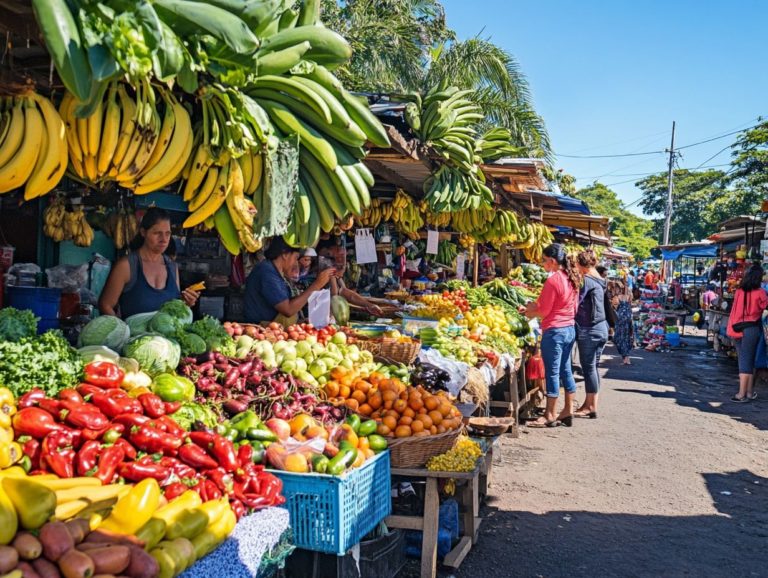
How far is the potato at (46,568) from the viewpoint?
1.90 meters

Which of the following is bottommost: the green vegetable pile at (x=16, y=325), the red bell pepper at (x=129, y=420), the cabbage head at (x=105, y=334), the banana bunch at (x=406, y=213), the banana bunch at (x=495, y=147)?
the red bell pepper at (x=129, y=420)

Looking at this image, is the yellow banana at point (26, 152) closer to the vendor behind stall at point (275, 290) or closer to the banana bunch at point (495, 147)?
the vendor behind stall at point (275, 290)

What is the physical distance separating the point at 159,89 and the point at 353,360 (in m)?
2.85

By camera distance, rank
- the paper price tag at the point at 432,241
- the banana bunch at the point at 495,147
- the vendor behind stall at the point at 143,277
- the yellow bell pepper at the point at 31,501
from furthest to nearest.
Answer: the paper price tag at the point at 432,241 < the banana bunch at the point at 495,147 < the vendor behind stall at the point at 143,277 < the yellow bell pepper at the point at 31,501

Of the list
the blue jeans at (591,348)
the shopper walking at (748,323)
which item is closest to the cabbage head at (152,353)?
the blue jeans at (591,348)

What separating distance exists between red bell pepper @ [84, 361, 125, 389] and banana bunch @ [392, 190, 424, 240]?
5.05 metres

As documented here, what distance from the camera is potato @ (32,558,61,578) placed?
1.90 meters

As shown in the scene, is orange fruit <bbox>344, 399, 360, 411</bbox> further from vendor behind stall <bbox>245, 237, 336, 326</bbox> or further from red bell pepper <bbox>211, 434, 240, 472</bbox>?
vendor behind stall <bbox>245, 237, 336, 326</bbox>

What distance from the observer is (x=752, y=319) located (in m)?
10.2

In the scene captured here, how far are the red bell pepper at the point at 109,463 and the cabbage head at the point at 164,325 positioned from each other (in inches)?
50.6

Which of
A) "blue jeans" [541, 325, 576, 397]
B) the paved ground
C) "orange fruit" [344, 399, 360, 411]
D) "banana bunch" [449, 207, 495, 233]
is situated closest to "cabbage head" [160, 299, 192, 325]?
"orange fruit" [344, 399, 360, 411]

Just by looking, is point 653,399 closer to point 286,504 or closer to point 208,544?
point 286,504

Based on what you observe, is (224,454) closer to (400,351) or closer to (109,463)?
(109,463)

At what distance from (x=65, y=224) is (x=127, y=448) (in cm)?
405
